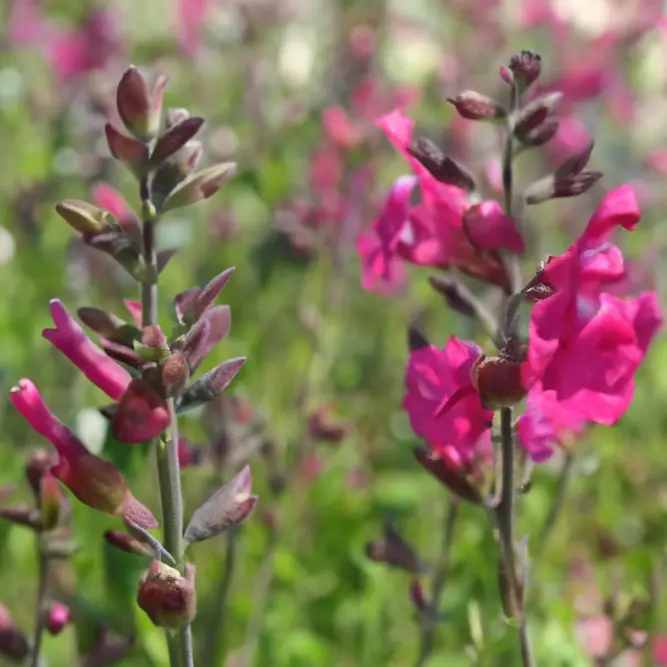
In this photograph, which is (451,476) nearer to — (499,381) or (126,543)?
(499,381)

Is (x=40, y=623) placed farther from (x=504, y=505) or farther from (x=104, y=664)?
(x=504, y=505)

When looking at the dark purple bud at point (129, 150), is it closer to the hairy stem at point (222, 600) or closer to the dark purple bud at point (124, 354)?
the dark purple bud at point (124, 354)

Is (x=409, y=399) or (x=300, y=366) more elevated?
(x=409, y=399)

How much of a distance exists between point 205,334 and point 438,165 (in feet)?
0.79

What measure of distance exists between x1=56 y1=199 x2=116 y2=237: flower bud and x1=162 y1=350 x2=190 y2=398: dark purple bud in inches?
4.9

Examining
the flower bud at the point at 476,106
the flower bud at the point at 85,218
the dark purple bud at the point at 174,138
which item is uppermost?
the flower bud at the point at 476,106

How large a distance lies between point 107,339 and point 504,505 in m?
0.35

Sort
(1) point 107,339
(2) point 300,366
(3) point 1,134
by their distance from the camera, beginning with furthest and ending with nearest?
1. (3) point 1,134
2. (2) point 300,366
3. (1) point 107,339

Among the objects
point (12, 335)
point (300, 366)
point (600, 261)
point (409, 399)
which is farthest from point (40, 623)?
point (12, 335)

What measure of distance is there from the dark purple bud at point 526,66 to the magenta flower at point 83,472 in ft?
1.48

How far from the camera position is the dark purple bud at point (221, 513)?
0.77 metres

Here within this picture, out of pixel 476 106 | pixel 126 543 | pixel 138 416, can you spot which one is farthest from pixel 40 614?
pixel 476 106

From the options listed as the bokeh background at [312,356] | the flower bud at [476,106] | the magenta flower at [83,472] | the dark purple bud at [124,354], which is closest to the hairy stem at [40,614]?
the bokeh background at [312,356]

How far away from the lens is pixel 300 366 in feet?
6.62
